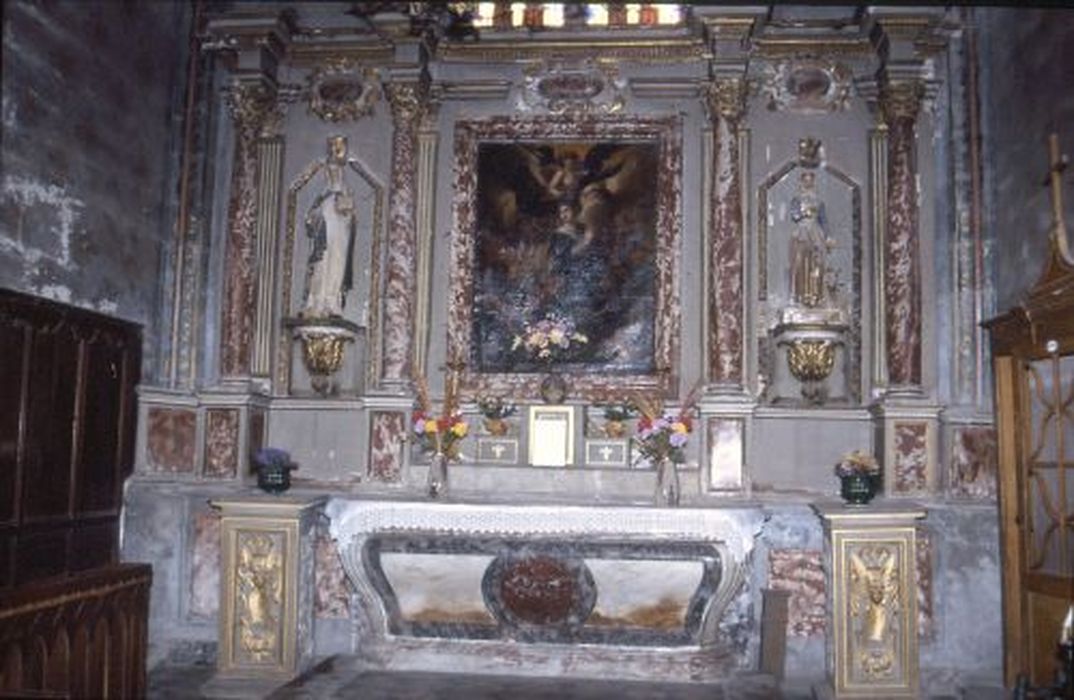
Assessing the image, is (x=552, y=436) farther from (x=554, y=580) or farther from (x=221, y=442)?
(x=221, y=442)

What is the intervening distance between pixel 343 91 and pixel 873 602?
6.04m

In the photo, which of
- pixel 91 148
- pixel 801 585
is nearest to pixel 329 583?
pixel 801 585

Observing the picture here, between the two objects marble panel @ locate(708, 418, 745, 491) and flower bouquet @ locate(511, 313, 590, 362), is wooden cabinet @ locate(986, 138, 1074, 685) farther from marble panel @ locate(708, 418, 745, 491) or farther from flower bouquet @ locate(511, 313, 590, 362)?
flower bouquet @ locate(511, 313, 590, 362)

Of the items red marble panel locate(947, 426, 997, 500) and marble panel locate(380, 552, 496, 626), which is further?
red marble panel locate(947, 426, 997, 500)

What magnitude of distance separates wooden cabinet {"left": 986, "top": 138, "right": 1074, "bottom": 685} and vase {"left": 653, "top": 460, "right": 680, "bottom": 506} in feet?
7.77

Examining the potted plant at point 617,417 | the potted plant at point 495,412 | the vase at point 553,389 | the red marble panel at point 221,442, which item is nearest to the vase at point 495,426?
the potted plant at point 495,412

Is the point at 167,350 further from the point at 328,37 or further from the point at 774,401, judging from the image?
the point at 774,401

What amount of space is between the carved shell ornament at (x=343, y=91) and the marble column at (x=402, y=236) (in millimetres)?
284

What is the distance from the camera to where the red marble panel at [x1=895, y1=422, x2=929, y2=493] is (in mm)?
7730

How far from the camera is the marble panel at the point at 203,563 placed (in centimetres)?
826

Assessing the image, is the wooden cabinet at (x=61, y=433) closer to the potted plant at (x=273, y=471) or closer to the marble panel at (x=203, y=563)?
the marble panel at (x=203, y=563)

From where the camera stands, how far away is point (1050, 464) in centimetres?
688

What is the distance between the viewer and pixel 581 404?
8.39 meters

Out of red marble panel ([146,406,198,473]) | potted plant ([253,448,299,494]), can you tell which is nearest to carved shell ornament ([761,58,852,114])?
potted plant ([253,448,299,494])
